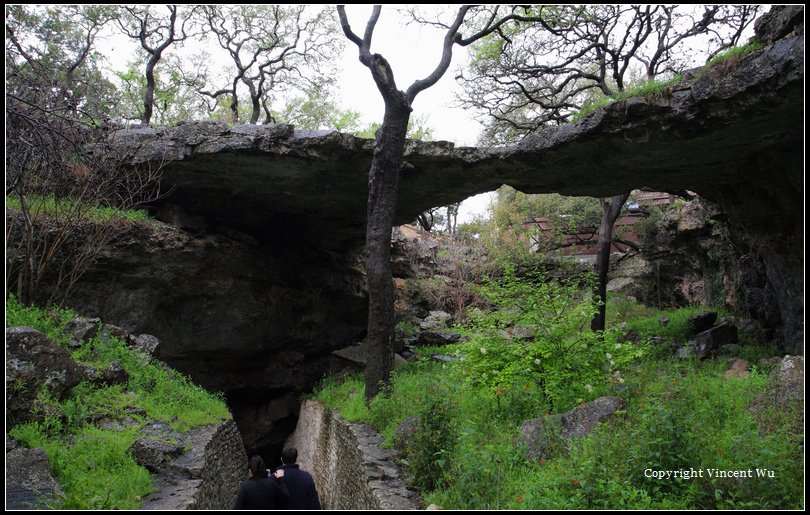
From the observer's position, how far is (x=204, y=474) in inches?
298

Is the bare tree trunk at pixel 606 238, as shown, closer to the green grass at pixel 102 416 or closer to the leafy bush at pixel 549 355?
the leafy bush at pixel 549 355

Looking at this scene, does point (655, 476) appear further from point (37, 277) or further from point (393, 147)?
point (37, 277)

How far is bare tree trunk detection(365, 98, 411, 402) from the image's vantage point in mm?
10641

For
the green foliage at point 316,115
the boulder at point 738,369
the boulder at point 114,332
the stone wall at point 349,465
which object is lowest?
the stone wall at point 349,465

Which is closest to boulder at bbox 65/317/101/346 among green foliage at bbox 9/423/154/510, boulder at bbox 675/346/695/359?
green foliage at bbox 9/423/154/510

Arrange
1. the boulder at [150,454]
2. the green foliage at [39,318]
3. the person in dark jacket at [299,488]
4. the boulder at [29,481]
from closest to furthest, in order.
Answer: the boulder at [29,481]
the person in dark jacket at [299,488]
the boulder at [150,454]
the green foliage at [39,318]

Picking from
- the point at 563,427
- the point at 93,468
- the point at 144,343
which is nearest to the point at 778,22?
the point at 563,427

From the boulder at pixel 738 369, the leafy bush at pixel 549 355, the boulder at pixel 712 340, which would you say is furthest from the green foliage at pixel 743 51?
the boulder at pixel 712 340

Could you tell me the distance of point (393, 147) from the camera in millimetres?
10633

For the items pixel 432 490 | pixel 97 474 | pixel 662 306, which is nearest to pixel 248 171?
pixel 97 474

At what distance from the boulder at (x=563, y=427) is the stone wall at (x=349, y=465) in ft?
4.91

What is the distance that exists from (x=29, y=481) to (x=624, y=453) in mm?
5926

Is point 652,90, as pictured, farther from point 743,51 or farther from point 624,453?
point 624,453

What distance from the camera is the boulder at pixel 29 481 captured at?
5090 mm
